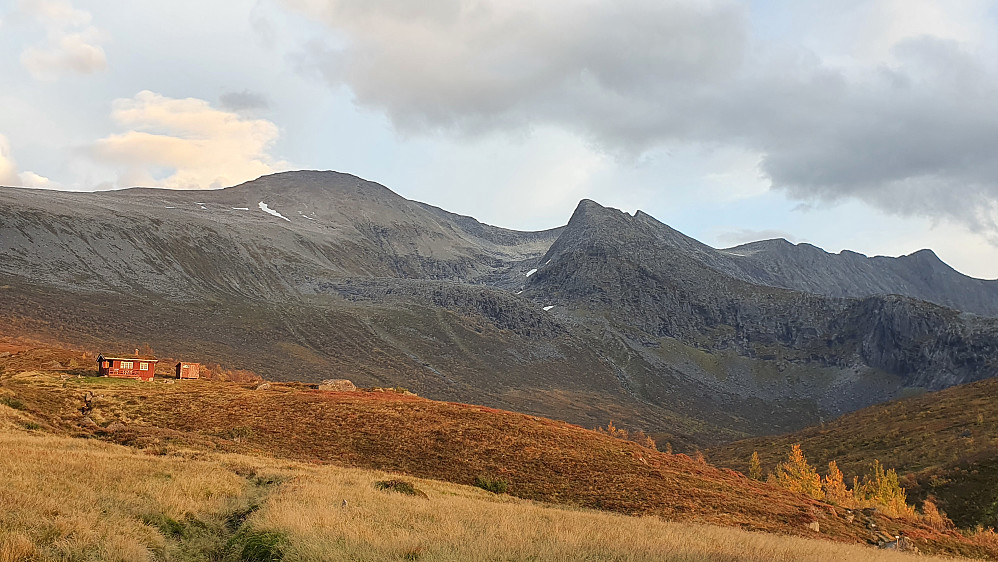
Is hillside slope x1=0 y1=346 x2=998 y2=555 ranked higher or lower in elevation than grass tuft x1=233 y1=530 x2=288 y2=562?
lower

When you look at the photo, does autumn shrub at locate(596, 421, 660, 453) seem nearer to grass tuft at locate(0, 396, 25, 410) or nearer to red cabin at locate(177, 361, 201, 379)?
red cabin at locate(177, 361, 201, 379)

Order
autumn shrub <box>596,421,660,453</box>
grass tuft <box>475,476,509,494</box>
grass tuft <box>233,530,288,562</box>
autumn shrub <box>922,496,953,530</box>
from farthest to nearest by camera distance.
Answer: autumn shrub <box>596,421,660,453</box>, autumn shrub <box>922,496,953,530</box>, grass tuft <box>475,476,509,494</box>, grass tuft <box>233,530,288,562</box>

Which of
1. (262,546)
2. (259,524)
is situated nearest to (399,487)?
(259,524)

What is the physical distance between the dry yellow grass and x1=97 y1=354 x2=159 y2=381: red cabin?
45.8 metres

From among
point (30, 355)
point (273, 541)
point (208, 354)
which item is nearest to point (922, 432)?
point (273, 541)

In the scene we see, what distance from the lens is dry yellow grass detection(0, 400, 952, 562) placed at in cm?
1237

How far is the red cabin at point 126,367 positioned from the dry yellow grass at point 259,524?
150ft

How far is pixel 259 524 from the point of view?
15438 millimetres

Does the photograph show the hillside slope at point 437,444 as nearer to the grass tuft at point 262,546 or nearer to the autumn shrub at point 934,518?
the autumn shrub at point 934,518

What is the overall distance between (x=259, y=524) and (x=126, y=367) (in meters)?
61.4

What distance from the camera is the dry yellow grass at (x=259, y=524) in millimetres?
12367

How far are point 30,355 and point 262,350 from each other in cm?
12329

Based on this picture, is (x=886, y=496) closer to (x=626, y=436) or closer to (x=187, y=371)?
(x=187, y=371)

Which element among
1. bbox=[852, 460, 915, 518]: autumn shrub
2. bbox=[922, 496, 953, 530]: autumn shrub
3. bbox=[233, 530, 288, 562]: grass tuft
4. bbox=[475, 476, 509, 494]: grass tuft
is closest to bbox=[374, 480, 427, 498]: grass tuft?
bbox=[475, 476, 509, 494]: grass tuft
